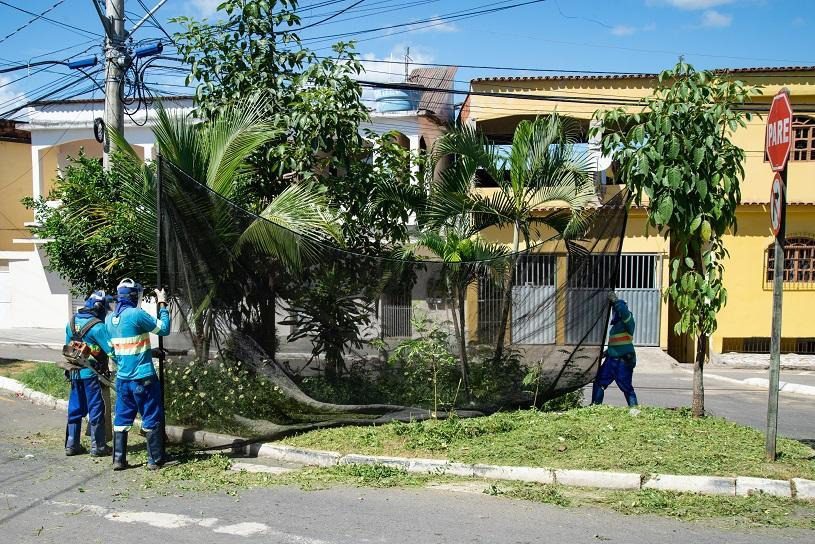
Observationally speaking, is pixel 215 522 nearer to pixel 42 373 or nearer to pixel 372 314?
pixel 372 314

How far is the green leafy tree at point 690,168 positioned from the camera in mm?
7371

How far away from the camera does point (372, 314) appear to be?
7555 millimetres

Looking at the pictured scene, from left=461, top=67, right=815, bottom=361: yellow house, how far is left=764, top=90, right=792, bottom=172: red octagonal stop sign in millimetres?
10992

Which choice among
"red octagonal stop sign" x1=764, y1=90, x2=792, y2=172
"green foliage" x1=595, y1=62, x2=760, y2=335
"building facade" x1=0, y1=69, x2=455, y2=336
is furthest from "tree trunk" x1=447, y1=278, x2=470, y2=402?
"building facade" x1=0, y1=69, x2=455, y2=336

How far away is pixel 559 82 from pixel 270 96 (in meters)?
10.8

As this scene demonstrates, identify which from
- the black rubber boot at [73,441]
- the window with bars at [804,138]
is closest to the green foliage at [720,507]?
the black rubber boot at [73,441]

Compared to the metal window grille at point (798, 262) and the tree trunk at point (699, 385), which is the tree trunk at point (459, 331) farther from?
the metal window grille at point (798, 262)

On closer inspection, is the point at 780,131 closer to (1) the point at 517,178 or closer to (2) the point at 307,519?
(1) the point at 517,178

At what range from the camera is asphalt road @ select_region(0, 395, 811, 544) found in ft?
16.3

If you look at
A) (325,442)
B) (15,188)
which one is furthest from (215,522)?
(15,188)

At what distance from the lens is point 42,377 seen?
37.7ft

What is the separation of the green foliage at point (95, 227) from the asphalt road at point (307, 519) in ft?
13.9

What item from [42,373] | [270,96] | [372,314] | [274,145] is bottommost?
[42,373]

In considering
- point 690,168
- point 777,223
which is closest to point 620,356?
point 690,168
